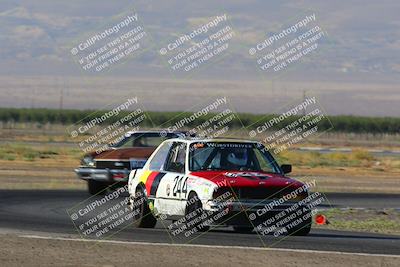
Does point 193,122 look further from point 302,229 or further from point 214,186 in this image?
point 214,186

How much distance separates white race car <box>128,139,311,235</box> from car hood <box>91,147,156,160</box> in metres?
7.95

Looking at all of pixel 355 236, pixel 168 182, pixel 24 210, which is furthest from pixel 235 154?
pixel 24 210

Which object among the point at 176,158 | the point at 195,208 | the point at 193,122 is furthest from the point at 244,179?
the point at 193,122

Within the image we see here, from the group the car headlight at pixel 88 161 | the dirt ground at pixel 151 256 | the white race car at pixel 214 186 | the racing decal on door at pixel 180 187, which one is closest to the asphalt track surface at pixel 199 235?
the white race car at pixel 214 186

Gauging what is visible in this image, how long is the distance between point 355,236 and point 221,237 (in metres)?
2.76

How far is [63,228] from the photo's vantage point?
1803cm

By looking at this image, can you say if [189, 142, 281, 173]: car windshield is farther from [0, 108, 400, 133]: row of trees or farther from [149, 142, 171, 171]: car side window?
[0, 108, 400, 133]: row of trees

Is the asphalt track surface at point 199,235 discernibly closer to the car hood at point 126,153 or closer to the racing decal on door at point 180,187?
the racing decal on door at point 180,187

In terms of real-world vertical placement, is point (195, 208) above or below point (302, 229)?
above

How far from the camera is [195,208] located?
669 inches

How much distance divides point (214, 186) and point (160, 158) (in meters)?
2.25

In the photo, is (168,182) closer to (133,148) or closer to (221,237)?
(221,237)

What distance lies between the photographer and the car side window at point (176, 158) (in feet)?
59.1

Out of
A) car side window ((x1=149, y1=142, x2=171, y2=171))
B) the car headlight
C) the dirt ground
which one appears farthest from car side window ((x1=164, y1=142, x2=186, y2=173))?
the car headlight
